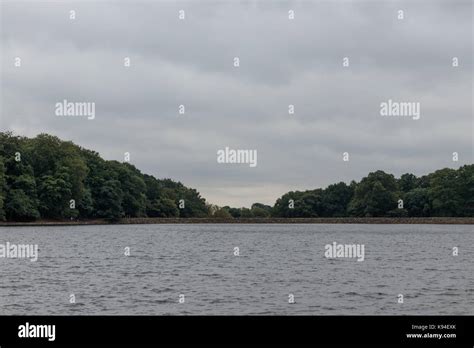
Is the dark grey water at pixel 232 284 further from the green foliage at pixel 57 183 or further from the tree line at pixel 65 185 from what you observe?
the green foliage at pixel 57 183

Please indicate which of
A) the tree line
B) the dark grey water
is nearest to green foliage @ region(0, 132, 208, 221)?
the tree line

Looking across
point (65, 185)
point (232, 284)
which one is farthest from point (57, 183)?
point (232, 284)

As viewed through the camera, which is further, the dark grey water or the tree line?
the tree line

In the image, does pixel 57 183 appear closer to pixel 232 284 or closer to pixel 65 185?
pixel 65 185

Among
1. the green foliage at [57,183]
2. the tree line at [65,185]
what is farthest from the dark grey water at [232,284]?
the green foliage at [57,183]

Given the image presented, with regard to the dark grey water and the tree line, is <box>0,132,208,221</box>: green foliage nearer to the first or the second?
the tree line

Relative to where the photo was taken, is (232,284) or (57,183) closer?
(232,284)

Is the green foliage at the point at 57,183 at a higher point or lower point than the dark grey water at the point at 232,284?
higher

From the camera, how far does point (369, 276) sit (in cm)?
4703

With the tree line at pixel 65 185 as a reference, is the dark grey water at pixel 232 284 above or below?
below

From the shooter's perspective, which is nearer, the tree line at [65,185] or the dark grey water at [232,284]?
the dark grey water at [232,284]

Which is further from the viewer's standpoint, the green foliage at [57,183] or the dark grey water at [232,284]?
the green foliage at [57,183]
